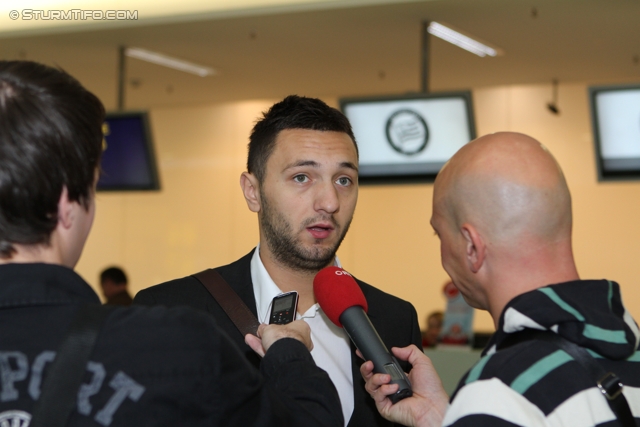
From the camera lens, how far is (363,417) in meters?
1.85

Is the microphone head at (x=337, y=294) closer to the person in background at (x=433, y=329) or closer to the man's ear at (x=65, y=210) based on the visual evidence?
the man's ear at (x=65, y=210)

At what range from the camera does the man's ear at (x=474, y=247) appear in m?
1.31

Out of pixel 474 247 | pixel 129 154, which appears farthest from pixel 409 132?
pixel 474 247

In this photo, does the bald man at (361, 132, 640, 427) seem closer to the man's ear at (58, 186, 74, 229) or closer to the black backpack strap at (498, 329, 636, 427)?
the black backpack strap at (498, 329, 636, 427)

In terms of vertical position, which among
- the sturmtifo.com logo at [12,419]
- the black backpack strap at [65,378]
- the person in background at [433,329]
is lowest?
the person in background at [433,329]

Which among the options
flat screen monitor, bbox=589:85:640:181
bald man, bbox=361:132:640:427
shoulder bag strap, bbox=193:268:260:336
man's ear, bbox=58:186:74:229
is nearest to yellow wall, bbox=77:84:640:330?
flat screen monitor, bbox=589:85:640:181

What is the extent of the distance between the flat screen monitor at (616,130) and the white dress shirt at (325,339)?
328 cm

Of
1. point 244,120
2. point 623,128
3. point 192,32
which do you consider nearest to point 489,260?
point 623,128

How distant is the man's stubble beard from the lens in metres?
2.03

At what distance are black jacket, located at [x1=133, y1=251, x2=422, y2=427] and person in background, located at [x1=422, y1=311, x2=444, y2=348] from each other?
17.7ft

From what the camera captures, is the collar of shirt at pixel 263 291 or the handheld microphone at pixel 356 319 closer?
the handheld microphone at pixel 356 319

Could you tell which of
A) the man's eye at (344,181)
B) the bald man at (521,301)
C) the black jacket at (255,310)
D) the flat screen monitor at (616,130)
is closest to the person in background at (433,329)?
the flat screen monitor at (616,130)

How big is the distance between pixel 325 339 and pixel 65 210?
100cm

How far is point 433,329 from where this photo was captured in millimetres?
7652
